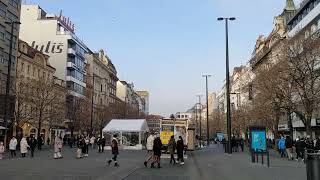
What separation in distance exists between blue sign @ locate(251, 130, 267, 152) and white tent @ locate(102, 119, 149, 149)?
28.3 metres

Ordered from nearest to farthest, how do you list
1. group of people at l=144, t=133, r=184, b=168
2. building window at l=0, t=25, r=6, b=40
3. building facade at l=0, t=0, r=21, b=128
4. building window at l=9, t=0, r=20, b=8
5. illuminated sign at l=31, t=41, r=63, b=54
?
1. group of people at l=144, t=133, r=184, b=168
2. building facade at l=0, t=0, r=21, b=128
3. building window at l=0, t=25, r=6, b=40
4. building window at l=9, t=0, r=20, b=8
5. illuminated sign at l=31, t=41, r=63, b=54

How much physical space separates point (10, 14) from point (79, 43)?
34.8m

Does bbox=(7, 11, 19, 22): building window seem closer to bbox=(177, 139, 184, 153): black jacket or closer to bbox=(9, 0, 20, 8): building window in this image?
bbox=(9, 0, 20, 8): building window

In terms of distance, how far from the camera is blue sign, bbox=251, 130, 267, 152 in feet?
97.4

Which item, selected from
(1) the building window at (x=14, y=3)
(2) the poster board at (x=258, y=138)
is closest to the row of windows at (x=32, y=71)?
(1) the building window at (x=14, y=3)

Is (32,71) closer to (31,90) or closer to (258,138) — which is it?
(31,90)

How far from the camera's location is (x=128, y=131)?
58.1 m

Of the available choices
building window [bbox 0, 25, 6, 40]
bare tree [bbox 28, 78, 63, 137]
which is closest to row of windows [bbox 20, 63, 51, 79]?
building window [bbox 0, 25, 6, 40]

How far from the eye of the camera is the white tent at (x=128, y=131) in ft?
189

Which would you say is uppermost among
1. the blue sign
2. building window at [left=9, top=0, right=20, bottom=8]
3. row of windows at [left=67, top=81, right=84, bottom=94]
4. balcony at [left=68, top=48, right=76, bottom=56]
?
building window at [left=9, top=0, right=20, bottom=8]

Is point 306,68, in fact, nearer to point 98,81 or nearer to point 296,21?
point 296,21

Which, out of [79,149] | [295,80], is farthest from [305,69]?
[79,149]

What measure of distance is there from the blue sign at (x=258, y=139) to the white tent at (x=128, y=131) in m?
28.3

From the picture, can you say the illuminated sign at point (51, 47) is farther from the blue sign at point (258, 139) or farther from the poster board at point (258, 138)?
the blue sign at point (258, 139)
